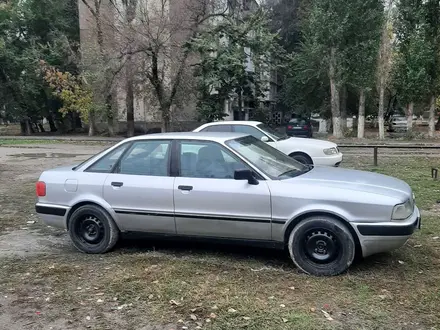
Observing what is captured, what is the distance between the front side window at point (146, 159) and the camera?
17.6 feet

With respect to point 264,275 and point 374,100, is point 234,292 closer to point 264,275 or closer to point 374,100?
A: point 264,275

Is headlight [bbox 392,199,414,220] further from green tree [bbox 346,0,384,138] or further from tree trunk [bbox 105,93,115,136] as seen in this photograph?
tree trunk [bbox 105,93,115,136]

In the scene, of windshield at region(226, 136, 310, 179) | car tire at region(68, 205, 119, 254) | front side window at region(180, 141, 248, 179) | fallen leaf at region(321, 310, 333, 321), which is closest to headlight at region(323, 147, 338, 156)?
windshield at region(226, 136, 310, 179)

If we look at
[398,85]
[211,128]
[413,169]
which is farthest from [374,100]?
[211,128]

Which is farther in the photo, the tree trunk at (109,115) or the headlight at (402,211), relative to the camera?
the tree trunk at (109,115)

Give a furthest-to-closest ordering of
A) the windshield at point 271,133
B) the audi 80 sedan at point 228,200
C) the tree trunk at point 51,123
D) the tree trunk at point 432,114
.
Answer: the tree trunk at point 51,123, the tree trunk at point 432,114, the windshield at point 271,133, the audi 80 sedan at point 228,200

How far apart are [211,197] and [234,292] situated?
1134 mm

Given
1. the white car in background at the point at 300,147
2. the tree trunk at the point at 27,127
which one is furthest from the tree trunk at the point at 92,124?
the white car in background at the point at 300,147

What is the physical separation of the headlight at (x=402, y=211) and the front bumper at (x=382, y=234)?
2.0 inches

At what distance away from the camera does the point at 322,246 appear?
4.64 metres

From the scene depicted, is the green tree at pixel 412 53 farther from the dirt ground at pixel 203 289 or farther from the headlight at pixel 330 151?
the dirt ground at pixel 203 289

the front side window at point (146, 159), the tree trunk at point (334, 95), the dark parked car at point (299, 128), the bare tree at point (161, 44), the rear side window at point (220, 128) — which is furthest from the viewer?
the dark parked car at point (299, 128)

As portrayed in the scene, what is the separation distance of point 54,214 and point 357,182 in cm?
373

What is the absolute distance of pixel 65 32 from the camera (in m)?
34.9
